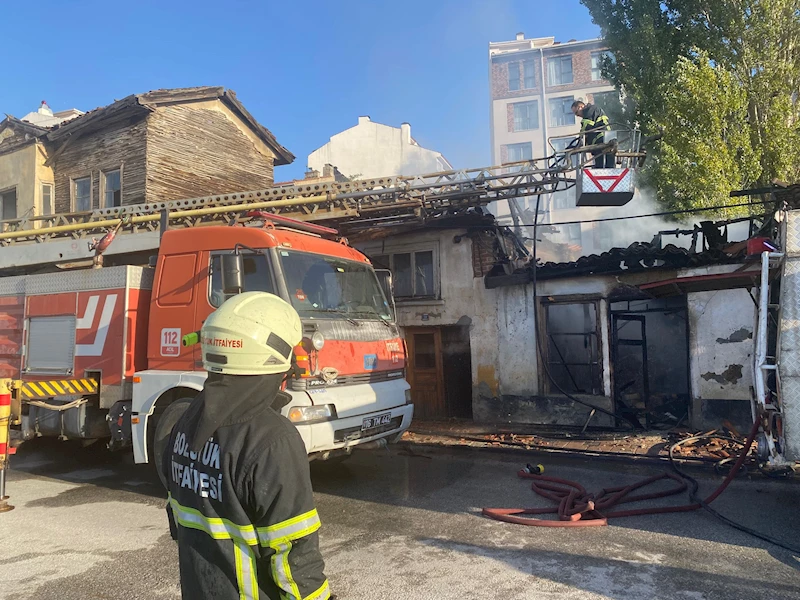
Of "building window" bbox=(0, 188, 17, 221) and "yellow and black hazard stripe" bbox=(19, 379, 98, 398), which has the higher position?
"building window" bbox=(0, 188, 17, 221)

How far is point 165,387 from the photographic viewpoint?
5.86 m

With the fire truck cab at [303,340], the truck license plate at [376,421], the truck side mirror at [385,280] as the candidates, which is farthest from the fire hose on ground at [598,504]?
the truck side mirror at [385,280]

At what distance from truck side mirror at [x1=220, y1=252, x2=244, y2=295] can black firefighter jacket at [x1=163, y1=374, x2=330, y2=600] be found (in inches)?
149

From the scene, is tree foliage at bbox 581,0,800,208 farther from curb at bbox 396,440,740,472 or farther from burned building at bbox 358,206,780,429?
curb at bbox 396,440,740,472

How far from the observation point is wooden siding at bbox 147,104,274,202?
15.9 meters

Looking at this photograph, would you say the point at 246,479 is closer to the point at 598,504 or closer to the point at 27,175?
the point at 598,504

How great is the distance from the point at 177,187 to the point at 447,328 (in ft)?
30.6

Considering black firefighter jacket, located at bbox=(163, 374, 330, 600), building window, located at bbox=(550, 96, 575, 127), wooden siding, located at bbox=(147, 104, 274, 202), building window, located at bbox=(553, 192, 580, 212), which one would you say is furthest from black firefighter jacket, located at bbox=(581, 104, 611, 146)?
building window, located at bbox=(550, 96, 575, 127)

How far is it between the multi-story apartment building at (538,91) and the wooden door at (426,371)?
33069mm

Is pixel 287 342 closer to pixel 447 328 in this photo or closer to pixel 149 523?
pixel 149 523

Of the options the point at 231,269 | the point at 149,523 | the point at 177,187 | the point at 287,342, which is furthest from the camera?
the point at 177,187

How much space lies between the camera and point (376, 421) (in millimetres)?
5930

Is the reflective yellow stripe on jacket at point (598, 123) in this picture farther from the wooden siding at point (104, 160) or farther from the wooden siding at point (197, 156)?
the wooden siding at point (104, 160)

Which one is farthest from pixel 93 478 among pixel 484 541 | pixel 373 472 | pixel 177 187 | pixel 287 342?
pixel 177 187
